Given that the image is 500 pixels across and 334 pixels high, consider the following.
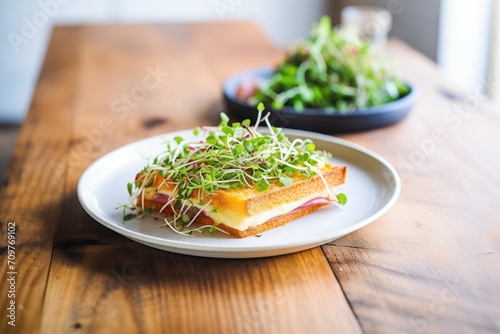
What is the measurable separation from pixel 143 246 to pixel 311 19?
13.5ft

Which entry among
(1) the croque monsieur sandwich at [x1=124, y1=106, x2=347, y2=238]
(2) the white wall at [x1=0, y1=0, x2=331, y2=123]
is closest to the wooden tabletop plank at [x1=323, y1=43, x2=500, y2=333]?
(1) the croque monsieur sandwich at [x1=124, y1=106, x2=347, y2=238]

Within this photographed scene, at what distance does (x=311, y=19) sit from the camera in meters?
5.07

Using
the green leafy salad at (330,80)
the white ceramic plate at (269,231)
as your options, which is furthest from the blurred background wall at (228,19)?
the white ceramic plate at (269,231)

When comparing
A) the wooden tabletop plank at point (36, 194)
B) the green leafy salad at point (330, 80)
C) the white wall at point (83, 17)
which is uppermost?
the wooden tabletop plank at point (36, 194)

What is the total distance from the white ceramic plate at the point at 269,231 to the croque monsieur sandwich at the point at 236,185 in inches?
0.9

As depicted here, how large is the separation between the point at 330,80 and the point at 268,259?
1.05 m

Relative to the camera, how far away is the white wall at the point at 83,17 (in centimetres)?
466

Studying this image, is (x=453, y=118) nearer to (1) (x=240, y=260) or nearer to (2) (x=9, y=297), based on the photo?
(1) (x=240, y=260)

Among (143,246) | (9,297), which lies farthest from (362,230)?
(9,297)

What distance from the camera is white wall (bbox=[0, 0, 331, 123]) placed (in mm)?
4656

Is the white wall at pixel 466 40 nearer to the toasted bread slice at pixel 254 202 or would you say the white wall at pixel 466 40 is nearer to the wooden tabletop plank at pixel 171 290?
the toasted bread slice at pixel 254 202

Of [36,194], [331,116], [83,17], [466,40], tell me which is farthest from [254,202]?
[83,17]

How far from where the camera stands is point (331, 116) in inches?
70.7

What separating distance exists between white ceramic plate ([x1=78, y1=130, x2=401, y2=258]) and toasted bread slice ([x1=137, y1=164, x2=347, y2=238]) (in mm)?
17
